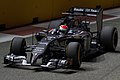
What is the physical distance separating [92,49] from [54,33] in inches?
48.6

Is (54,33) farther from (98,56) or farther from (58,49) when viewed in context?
(98,56)

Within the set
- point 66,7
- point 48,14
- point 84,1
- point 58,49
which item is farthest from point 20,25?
point 58,49

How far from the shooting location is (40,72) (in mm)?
7402

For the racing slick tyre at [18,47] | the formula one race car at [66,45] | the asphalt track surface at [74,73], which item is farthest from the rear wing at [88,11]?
the racing slick tyre at [18,47]

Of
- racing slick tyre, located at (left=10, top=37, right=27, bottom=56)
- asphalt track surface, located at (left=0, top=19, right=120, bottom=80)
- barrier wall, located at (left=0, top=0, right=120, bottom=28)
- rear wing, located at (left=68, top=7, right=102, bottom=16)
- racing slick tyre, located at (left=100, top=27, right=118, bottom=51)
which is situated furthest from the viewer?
barrier wall, located at (left=0, top=0, right=120, bottom=28)

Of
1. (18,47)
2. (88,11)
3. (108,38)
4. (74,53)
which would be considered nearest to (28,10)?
(88,11)

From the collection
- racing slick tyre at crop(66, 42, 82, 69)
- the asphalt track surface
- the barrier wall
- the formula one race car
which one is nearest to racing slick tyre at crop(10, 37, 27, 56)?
the formula one race car

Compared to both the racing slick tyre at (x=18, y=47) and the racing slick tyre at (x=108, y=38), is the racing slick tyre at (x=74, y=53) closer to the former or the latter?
the racing slick tyre at (x=18, y=47)

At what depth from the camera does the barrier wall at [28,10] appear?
1305 cm

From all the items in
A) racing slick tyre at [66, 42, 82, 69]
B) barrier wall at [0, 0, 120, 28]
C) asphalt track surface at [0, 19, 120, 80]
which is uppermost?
barrier wall at [0, 0, 120, 28]

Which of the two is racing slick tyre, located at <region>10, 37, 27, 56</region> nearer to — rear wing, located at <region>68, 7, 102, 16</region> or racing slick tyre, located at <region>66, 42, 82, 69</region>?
racing slick tyre, located at <region>66, 42, 82, 69</region>

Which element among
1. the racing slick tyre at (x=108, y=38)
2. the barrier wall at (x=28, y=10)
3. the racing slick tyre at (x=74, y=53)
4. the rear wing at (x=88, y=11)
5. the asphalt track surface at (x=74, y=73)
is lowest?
the asphalt track surface at (x=74, y=73)

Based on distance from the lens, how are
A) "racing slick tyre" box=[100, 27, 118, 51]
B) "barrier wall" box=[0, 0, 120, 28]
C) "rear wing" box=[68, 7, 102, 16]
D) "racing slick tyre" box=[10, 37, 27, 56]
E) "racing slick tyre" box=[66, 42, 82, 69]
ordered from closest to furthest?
"racing slick tyre" box=[66, 42, 82, 69] < "racing slick tyre" box=[10, 37, 27, 56] < "racing slick tyre" box=[100, 27, 118, 51] < "rear wing" box=[68, 7, 102, 16] < "barrier wall" box=[0, 0, 120, 28]

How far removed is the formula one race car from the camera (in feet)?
24.2
